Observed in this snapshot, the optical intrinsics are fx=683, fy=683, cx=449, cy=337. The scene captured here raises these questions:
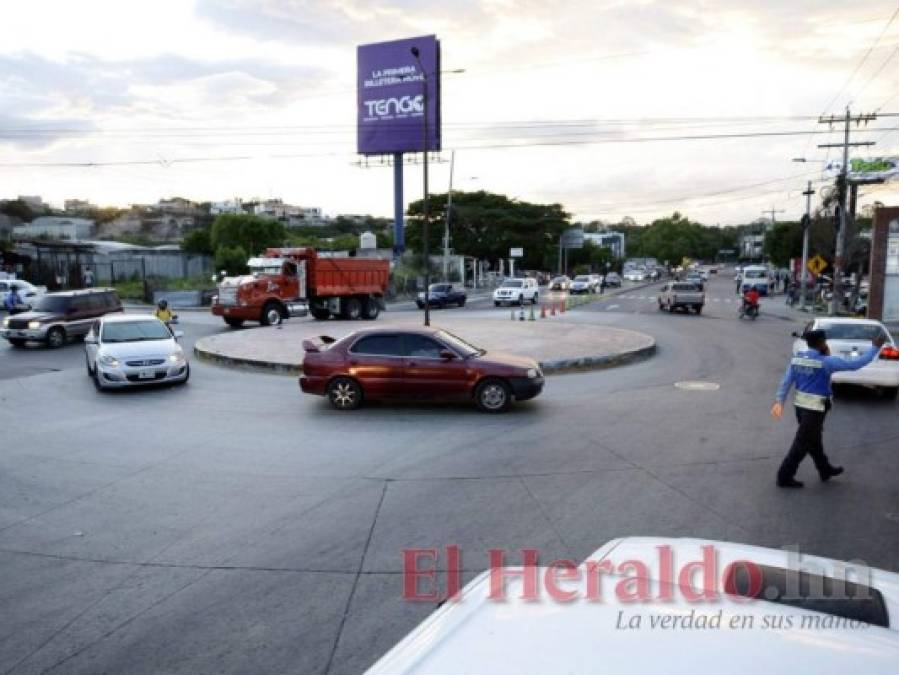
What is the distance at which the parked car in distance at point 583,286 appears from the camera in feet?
190

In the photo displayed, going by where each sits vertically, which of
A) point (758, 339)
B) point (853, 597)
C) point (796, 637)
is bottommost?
point (758, 339)

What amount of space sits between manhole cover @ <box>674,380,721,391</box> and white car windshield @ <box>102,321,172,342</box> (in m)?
10.9

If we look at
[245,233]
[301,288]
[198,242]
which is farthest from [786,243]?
[198,242]

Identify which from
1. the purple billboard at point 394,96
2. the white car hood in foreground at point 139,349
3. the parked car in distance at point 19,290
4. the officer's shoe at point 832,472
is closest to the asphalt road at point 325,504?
the officer's shoe at point 832,472

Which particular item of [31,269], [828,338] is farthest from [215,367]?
[31,269]

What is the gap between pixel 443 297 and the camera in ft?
133

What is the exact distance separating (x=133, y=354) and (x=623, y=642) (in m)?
13.6

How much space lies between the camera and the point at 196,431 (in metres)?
10.3

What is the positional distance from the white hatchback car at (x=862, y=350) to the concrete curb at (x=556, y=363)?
4.88 meters

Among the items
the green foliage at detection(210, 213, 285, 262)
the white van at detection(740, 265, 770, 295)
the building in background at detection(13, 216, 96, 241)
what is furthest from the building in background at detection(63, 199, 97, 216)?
the white van at detection(740, 265, 770, 295)

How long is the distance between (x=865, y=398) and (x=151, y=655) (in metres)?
12.4

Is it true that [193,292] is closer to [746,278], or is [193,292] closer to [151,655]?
[151,655]

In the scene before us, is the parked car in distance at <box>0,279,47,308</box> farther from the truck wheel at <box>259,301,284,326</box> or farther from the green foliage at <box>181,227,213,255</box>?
the green foliage at <box>181,227,213,255</box>

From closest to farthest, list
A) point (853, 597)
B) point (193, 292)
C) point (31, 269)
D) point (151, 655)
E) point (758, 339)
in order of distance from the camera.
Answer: point (853, 597)
point (151, 655)
point (758, 339)
point (193, 292)
point (31, 269)
